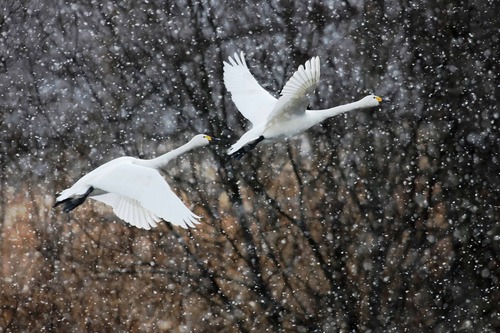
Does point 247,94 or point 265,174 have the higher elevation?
point 265,174

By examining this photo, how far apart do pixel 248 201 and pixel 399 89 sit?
251 centimetres

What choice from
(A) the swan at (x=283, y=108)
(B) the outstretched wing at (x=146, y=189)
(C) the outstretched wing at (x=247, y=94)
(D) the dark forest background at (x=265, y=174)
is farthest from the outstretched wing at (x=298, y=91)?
(D) the dark forest background at (x=265, y=174)

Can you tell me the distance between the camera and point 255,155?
2536 centimetres

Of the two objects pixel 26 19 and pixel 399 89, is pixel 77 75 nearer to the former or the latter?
pixel 26 19

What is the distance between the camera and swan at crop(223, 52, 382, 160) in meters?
17.3

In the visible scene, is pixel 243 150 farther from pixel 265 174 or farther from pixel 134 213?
pixel 265 174

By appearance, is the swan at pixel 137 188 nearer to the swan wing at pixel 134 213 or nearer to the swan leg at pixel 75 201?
the swan leg at pixel 75 201

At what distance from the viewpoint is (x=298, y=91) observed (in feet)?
57.4

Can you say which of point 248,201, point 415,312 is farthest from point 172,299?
point 415,312

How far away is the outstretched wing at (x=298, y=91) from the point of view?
1719cm

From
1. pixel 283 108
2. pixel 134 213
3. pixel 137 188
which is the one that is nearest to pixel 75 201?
pixel 137 188

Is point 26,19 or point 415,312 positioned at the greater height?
point 26,19

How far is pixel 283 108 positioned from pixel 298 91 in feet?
1.24

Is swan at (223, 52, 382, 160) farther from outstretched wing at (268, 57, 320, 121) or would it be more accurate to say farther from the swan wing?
the swan wing
